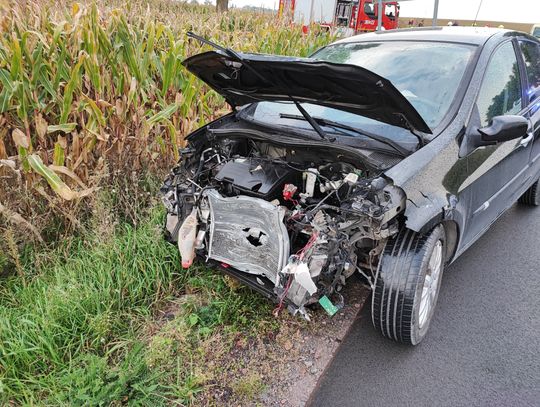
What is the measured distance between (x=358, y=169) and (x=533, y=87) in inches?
86.9

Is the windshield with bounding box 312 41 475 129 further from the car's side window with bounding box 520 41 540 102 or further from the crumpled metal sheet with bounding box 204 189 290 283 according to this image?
the crumpled metal sheet with bounding box 204 189 290 283

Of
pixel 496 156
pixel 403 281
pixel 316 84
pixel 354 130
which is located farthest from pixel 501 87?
pixel 403 281

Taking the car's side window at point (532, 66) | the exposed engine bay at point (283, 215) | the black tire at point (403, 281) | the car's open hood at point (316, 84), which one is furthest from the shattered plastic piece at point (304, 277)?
the car's side window at point (532, 66)

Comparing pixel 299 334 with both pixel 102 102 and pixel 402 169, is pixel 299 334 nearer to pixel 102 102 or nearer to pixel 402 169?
pixel 402 169

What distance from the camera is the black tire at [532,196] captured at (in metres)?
4.15

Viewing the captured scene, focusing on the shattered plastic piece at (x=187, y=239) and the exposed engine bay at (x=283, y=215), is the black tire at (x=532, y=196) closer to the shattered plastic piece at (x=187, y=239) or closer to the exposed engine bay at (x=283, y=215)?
the exposed engine bay at (x=283, y=215)

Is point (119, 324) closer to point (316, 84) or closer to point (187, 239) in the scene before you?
point (187, 239)

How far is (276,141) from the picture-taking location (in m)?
2.46

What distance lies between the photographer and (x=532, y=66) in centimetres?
347

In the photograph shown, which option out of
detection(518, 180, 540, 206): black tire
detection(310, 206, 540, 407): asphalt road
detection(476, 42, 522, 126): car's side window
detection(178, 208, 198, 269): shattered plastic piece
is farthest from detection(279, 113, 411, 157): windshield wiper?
detection(518, 180, 540, 206): black tire

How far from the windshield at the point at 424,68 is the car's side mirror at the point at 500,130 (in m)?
0.27

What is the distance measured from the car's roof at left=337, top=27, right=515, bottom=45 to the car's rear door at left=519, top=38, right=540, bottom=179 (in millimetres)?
339

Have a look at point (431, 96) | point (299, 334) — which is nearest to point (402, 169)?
point (431, 96)

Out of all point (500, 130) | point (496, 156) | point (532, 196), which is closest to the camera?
point (500, 130)
